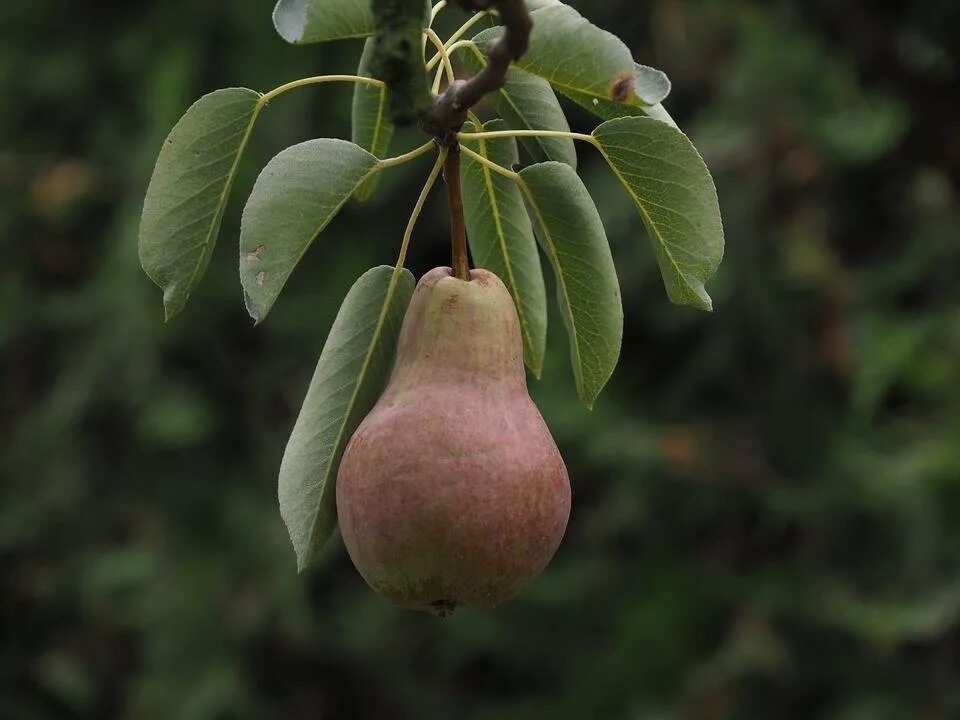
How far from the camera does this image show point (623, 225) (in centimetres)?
304

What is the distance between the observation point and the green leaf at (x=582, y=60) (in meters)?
0.64

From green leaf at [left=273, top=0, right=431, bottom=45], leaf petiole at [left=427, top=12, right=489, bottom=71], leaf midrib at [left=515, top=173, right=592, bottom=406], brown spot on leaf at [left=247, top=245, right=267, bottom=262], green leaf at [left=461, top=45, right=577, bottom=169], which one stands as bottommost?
leaf midrib at [left=515, top=173, right=592, bottom=406]

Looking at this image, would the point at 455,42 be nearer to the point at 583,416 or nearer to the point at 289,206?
the point at 289,206

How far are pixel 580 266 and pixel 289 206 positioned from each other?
159 millimetres

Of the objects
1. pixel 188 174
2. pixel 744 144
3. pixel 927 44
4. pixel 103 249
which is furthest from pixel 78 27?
pixel 188 174

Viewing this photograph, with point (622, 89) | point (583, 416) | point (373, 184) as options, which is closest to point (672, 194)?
point (622, 89)

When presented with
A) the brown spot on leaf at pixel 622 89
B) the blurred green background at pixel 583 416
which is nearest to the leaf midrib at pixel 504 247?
Answer: the brown spot on leaf at pixel 622 89

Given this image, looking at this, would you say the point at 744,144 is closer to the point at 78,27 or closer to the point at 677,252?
the point at 78,27

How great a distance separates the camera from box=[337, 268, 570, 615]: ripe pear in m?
0.65

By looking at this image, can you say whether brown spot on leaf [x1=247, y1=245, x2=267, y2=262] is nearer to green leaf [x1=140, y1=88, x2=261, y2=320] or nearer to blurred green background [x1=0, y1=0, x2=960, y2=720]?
green leaf [x1=140, y1=88, x2=261, y2=320]

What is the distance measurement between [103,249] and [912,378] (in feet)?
6.66

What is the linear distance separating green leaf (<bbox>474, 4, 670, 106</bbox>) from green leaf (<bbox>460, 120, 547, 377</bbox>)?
0.39 ft

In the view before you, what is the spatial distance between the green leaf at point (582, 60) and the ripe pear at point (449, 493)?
0.55ft

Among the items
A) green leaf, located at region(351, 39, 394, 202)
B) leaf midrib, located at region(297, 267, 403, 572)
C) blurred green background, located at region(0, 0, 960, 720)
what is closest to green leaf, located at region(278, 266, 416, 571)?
leaf midrib, located at region(297, 267, 403, 572)
